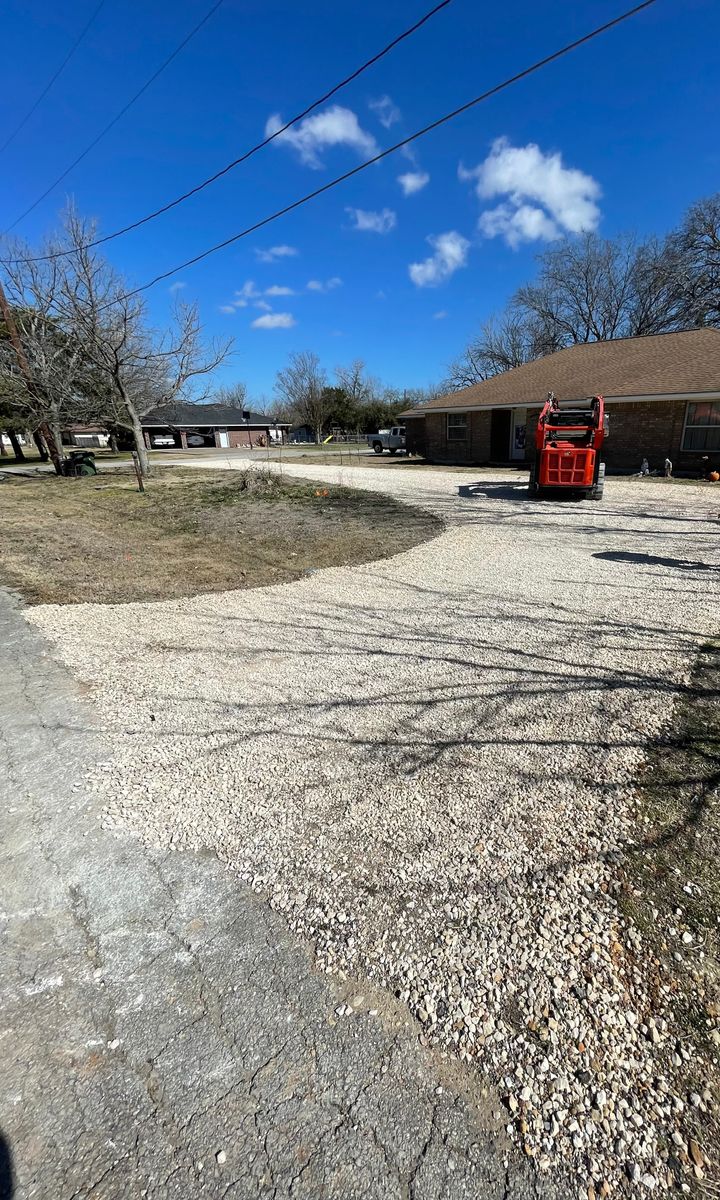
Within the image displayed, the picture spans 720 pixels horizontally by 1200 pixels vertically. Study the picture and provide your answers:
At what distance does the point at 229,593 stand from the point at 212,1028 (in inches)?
197

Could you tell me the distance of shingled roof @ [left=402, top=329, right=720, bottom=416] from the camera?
54.9ft

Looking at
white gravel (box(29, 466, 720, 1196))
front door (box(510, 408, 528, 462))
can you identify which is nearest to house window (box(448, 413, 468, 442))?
front door (box(510, 408, 528, 462))

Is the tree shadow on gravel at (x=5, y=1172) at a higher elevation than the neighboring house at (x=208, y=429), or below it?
below

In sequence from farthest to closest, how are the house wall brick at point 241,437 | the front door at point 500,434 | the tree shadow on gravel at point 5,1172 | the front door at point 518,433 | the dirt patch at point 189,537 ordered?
the house wall brick at point 241,437 < the front door at point 500,434 < the front door at point 518,433 < the dirt patch at point 189,537 < the tree shadow on gravel at point 5,1172

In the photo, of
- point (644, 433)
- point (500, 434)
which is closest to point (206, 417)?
point (500, 434)

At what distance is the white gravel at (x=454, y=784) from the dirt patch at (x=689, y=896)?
73mm

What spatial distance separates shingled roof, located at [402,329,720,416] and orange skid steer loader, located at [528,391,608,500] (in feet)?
21.2

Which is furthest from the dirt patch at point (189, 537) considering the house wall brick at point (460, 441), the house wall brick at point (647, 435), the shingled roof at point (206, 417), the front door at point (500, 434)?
the shingled roof at point (206, 417)

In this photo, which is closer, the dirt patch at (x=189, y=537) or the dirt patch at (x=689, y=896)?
the dirt patch at (x=689, y=896)

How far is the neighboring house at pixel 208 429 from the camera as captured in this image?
54969 millimetres

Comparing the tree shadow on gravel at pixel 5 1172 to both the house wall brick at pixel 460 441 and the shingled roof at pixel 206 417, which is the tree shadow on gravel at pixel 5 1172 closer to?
the house wall brick at pixel 460 441

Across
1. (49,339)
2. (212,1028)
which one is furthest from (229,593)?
(49,339)

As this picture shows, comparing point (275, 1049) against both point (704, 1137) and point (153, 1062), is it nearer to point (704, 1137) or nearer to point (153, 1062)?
point (153, 1062)

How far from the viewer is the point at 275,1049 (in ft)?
5.24
